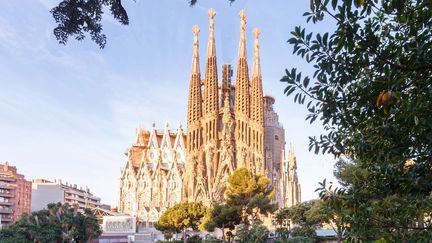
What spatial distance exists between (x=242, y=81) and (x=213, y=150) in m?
9.77

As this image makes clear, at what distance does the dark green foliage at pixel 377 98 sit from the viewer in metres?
4.46

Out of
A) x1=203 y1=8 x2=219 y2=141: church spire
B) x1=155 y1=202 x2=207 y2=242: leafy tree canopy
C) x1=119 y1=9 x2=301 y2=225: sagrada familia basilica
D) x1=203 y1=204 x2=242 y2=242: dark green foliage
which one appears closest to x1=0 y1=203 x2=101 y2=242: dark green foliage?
x1=155 y1=202 x2=207 y2=242: leafy tree canopy

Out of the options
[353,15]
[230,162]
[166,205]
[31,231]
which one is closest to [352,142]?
[353,15]

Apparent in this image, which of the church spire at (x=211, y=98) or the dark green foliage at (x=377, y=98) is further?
the church spire at (x=211, y=98)

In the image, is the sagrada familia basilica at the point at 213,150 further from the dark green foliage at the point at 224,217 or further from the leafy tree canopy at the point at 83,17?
the leafy tree canopy at the point at 83,17

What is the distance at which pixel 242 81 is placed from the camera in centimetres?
6250

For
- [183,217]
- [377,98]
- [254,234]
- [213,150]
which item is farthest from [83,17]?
[213,150]

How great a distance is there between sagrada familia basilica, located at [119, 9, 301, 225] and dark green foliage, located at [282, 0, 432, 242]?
171 ft

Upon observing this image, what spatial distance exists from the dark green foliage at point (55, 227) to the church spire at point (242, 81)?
30147mm

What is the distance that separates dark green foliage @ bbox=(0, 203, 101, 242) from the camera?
3247 cm

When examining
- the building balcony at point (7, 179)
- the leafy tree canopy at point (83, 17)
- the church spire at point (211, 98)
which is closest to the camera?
the leafy tree canopy at point (83, 17)

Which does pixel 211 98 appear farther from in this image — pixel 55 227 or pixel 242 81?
pixel 55 227

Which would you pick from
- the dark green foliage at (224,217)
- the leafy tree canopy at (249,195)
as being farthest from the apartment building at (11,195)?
the leafy tree canopy at (249,195)

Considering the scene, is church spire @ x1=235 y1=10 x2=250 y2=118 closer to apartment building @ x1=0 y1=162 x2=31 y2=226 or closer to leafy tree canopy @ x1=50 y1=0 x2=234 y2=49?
apartment building @ x1=0 y1=162 x2=31 y2=226
